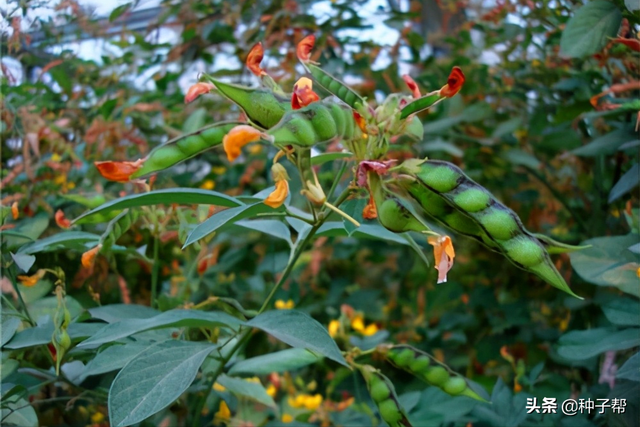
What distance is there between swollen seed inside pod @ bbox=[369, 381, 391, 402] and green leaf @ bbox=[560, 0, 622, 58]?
465mm

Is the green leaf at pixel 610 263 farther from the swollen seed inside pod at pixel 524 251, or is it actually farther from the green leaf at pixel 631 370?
the swollen seed inside pod at pixel 524 251

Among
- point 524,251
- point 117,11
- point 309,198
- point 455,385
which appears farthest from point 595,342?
point 117,11

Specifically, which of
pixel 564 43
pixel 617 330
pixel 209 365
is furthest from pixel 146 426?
pixel 564 43

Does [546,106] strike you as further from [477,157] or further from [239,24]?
[239,24]

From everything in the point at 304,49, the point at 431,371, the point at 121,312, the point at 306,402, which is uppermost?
the point at 304,49

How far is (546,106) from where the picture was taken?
47.2 inches

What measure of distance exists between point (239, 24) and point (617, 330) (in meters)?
1.02

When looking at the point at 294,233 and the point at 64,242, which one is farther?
the point at 294,233

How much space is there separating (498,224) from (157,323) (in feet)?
0.93

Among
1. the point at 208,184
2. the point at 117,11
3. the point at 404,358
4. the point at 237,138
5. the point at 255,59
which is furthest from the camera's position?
the point at 208,184

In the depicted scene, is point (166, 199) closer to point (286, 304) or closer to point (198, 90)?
point (198, 90)

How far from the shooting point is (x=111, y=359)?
0.51 m

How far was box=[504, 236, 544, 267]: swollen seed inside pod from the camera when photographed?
44cm

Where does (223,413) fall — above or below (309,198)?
below
